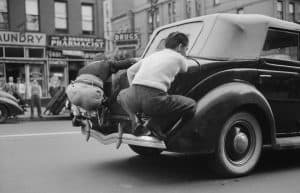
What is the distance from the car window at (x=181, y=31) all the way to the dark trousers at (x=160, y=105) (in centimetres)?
108

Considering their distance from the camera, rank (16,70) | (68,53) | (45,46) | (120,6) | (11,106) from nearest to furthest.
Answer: (11,106)
(16,70)
(45,46)
(68,53)
(120,6)

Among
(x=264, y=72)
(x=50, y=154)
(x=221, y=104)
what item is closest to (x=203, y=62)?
(x=221, y=104)

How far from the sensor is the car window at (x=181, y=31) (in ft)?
18.9

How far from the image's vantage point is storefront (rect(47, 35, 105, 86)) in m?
26.6

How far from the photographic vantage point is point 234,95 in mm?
5066

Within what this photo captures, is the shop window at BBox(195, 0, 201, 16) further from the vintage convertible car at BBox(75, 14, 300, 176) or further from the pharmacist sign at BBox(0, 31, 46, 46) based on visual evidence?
the vintage convertible car at BBox(75, 14, 300, 176)

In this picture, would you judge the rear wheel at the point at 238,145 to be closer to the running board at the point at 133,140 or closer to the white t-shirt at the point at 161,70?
the running board at the point at 133,140

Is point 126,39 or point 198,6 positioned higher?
point 198,6

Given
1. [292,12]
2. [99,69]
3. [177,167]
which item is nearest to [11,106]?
[99,69]

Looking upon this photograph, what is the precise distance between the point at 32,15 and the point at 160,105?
23229 mm

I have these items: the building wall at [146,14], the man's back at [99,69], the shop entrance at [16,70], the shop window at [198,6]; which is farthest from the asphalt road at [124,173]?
the building wall at [146,14]

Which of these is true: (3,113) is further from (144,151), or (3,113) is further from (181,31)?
(181,31)

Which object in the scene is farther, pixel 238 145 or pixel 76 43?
pixel 76 43

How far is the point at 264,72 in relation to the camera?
18.2ft
